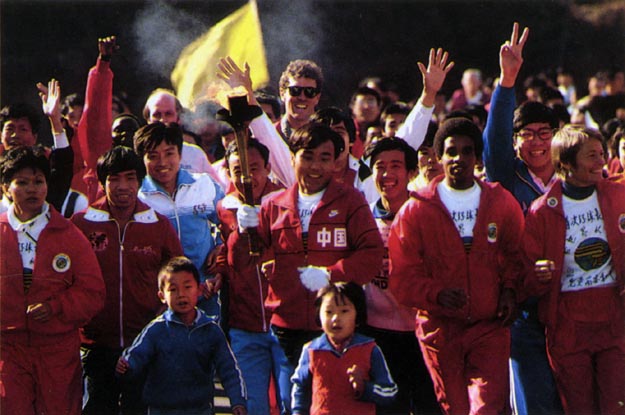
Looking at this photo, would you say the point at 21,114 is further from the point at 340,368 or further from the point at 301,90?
the point at 340,368

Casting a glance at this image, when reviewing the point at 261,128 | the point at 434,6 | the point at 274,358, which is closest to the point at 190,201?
the point at 261,128

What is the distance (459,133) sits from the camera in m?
6.70

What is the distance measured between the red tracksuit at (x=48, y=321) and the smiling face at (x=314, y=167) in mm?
1266

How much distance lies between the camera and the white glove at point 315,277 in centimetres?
653

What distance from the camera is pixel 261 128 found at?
7656 millimetres

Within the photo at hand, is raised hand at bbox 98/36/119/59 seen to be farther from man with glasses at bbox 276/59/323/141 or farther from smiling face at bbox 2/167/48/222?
smiling face at bbox 2/167/48/222

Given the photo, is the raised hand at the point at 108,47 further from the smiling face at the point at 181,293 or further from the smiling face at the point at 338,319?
the smiling face at the point at 338,319

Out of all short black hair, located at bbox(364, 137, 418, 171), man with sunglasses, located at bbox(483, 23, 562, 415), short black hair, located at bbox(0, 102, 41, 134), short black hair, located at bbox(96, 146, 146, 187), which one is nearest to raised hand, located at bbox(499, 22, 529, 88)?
man with sunglasses, located at bbox(483, 23, 562, 415)

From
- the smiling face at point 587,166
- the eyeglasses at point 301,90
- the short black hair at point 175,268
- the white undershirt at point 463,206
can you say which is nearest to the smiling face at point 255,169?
the eyeglasses at point 301,90

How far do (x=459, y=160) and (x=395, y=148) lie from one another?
700mm

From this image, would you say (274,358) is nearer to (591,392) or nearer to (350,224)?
(350,224)

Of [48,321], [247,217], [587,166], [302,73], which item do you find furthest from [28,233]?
[587,166]

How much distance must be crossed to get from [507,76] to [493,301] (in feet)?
4.44

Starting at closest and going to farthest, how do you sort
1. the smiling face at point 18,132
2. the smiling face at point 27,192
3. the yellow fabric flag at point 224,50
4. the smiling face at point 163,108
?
the smiling face at point 27,192
the smiling face at point 18,132
the smiling face at point 163,108
the yellow fabric flag at point 224,50
